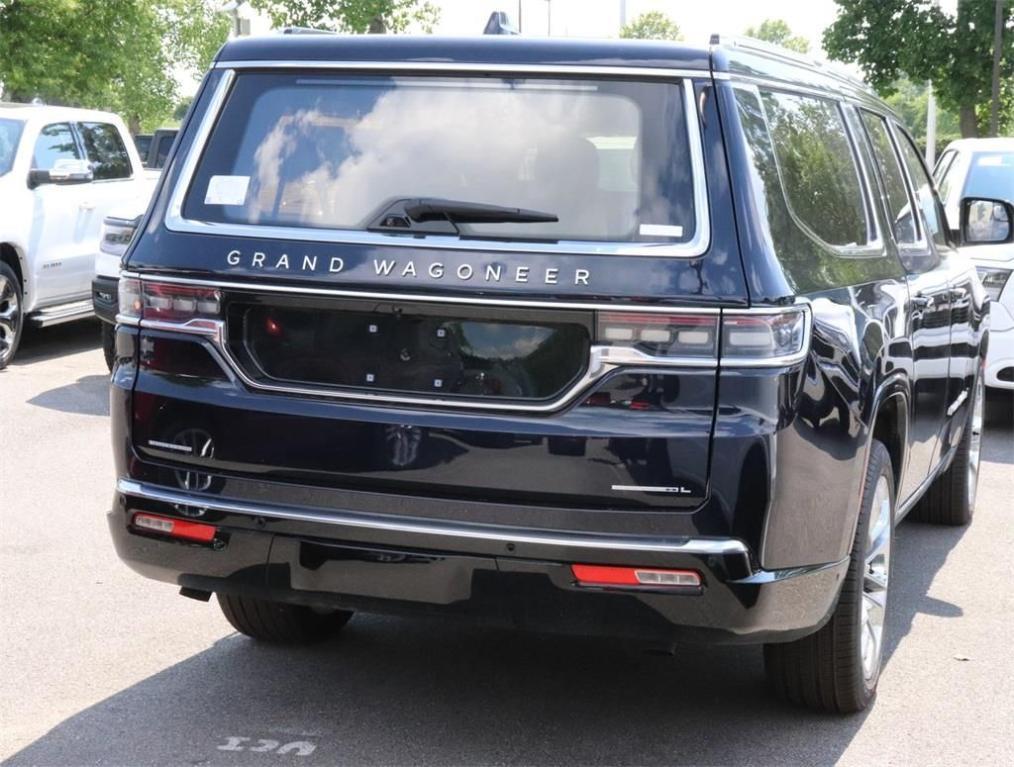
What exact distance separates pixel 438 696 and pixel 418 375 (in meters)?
1.30

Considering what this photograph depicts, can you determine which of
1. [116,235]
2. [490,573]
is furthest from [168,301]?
[116,235]

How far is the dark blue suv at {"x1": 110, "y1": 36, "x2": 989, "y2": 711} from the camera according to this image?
12.3 feet

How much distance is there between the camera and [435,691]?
4.80 meters

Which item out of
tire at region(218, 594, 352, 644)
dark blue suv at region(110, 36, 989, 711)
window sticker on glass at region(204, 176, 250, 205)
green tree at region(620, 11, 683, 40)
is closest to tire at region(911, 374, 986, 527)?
dark blue suv at region(110, 36, 989, 711)

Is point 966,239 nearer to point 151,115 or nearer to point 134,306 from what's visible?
point 134,306

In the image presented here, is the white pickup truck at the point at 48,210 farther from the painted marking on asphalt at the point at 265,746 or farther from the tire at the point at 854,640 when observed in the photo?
the tire at the point at 854,640

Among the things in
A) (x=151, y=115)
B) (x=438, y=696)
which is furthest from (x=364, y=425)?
(x=151, y=115)

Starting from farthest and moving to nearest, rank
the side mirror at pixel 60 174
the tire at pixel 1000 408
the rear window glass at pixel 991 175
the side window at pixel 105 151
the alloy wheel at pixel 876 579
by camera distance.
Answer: the side window at pixel 105 151 → the side mirror at pixel 60 174 → the rear window glass at pixel 991 175 → the tire at pixel 1000 408 → the alloy wheel at pixel 876 579

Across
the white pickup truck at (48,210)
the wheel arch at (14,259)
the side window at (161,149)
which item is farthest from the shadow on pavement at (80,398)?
the side window at (161,149)

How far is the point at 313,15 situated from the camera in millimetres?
32750

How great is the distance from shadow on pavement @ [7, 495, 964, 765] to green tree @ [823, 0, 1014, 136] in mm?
31842

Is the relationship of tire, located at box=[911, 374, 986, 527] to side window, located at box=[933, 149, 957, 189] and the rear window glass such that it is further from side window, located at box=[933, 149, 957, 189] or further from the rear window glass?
side window, located at box=[933, 149, 957, 189]

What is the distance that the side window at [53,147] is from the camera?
12.4 meters

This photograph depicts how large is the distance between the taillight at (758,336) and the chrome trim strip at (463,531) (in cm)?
45
